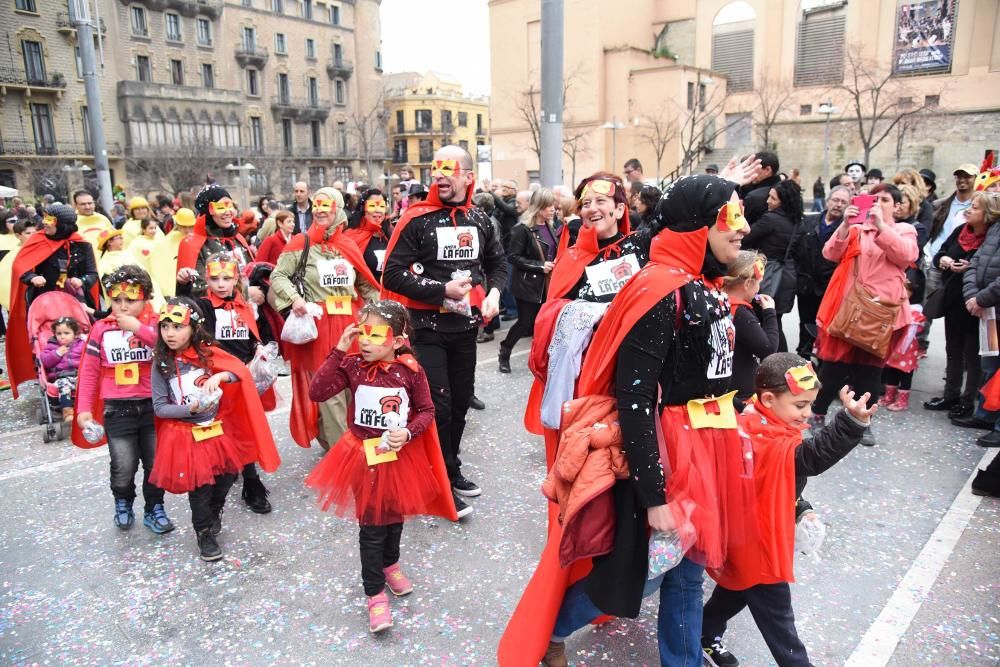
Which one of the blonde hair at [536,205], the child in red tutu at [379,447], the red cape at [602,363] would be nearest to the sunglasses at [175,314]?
the child in red tutu at [379,447]

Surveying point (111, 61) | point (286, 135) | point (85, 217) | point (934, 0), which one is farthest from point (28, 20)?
point (934, 0)

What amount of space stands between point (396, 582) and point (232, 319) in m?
2.15

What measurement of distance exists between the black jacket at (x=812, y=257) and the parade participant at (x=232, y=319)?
518cm

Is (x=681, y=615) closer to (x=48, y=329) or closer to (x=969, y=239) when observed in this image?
(x=969, y=239)

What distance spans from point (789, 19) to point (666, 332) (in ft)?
134

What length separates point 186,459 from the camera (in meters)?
3.74

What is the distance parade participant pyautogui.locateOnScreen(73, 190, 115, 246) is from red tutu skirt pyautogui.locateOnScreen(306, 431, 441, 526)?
612 centimetres

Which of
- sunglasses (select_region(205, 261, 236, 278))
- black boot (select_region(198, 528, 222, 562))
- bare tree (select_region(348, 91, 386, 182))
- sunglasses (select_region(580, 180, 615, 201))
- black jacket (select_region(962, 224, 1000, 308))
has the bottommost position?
black boot (select_region(198, 528, 222, 562))

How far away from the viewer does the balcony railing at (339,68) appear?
61031mm

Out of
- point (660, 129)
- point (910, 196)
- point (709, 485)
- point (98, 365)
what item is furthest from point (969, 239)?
point (660, 129)

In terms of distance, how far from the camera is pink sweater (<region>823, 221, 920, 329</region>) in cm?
498

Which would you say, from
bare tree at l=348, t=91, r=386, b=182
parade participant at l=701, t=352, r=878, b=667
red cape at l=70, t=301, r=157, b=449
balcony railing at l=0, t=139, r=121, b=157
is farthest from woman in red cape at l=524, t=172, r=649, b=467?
bare tree at l=348, t=91, r=386, b=182

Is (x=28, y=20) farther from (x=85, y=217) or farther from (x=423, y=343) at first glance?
(x=423, y=343)

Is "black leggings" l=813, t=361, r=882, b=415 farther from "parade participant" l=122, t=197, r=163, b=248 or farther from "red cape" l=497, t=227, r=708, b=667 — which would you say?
"parade participant" l=122, t=197, r=163, b=248
